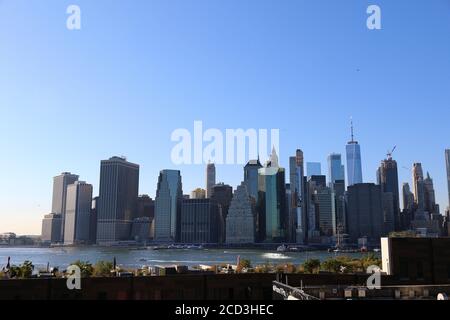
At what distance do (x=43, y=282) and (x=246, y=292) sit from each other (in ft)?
50.8

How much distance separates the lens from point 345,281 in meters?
39.8
